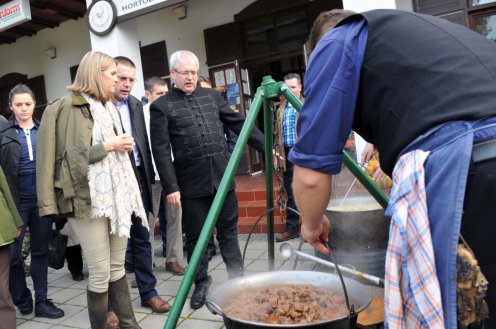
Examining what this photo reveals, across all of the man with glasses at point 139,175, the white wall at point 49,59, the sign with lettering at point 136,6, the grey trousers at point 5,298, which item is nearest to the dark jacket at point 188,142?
the man with glasses at point 139,175

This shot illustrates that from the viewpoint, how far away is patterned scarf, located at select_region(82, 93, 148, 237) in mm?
2742

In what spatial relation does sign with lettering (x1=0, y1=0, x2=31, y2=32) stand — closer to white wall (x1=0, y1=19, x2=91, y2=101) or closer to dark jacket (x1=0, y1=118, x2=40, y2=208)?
white wall (x1=0, y1=19, x2=91, y2=101)

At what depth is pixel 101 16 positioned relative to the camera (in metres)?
7.12

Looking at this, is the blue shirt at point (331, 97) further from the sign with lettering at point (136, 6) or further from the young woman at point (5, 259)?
the sign with lettering at point (136, 6)

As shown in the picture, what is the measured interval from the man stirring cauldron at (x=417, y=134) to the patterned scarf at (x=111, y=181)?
175 cm

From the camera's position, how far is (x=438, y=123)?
1222 millimetres

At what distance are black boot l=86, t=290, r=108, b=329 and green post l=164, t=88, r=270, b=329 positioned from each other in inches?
48.2

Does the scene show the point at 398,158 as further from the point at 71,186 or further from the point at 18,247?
the point at 18,247

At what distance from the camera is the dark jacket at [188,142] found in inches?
139

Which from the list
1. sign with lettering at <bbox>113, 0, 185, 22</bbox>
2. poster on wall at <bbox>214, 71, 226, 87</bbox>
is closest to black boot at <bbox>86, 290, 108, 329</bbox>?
sign with lettering at <bbox>113, 0, 185, 22</bbox>

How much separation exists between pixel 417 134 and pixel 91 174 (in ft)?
7.15

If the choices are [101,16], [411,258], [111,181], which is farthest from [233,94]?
[411,258]

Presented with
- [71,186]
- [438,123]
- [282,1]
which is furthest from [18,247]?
[282,1]

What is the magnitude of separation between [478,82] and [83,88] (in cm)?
246
